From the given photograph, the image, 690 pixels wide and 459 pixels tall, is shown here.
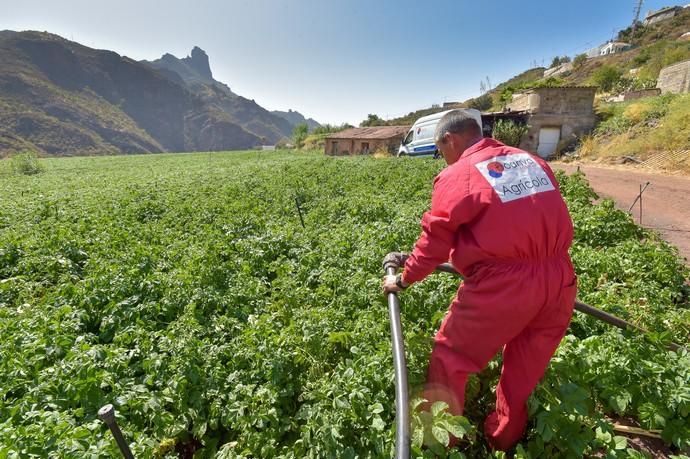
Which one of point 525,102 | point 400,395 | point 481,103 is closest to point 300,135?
point 481,103

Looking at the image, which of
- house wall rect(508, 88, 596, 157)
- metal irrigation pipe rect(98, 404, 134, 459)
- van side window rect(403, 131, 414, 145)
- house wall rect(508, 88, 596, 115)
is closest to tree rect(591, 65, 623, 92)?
house wall rect(508, 88, 596, 115)

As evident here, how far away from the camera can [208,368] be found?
3123mm

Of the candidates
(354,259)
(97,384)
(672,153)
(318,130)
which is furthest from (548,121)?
(318,130)

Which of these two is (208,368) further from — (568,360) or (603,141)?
(603,141)

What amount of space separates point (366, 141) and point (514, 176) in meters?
37.2

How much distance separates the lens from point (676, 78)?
1006 inches

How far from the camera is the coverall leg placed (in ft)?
6.64

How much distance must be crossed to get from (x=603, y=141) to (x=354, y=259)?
22.4 meters

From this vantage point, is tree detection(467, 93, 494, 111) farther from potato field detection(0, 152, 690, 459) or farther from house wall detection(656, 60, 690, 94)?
potato field detection(0, 152, 690, 459)

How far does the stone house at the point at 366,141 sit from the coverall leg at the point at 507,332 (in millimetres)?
34650

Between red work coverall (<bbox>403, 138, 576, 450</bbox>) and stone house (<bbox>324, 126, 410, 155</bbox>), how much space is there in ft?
113

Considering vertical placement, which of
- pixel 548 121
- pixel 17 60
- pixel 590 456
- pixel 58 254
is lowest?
pixel 590 456

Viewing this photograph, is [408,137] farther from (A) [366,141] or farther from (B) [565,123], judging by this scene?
(A) [366,141]

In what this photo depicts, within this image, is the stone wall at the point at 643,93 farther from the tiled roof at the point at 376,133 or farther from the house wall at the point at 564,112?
the tiled roof at the point at 376,133
